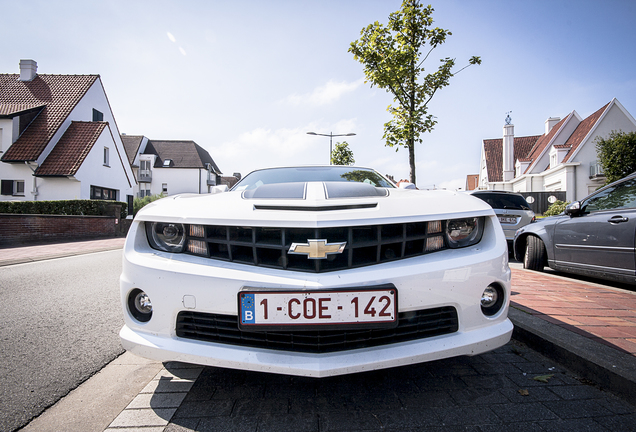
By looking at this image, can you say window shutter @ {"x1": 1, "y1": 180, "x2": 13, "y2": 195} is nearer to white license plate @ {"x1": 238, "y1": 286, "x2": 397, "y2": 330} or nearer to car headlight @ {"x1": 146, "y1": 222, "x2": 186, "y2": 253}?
car headlight @ {"x1": 146, "y1": 222, "x2": 186, "y2": 253}

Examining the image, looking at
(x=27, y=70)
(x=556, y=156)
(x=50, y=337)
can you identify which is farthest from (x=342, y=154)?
(x=50, y=337)

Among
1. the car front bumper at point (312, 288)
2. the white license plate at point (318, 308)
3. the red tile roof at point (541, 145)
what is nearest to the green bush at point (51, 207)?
the car front bumper at point (312, 288)

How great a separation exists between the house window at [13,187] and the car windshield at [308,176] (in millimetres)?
22406

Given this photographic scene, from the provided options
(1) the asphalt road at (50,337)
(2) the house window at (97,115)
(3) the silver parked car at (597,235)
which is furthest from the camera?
(2) the house window at (97,115)

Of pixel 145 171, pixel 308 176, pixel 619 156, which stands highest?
pixel 145 171

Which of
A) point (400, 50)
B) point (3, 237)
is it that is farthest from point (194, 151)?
point (400, 50)

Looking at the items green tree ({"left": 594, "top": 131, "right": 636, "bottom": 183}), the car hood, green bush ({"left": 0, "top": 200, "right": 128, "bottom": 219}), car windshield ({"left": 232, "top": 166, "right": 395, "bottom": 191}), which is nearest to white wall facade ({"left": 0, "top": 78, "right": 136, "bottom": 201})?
green bush ({"left": 0, "top": 200, "right": 128, "bottom": 219})

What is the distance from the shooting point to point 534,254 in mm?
5148

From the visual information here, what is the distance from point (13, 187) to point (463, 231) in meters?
24.7

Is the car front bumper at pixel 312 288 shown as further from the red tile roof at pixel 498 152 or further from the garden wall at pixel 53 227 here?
the red tile roof at pixel 498 152

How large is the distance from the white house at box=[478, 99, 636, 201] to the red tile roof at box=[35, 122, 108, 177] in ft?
101

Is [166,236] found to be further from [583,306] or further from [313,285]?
[583,306]

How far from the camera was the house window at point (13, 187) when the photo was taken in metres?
19.4

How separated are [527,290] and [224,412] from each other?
3.42 metres
